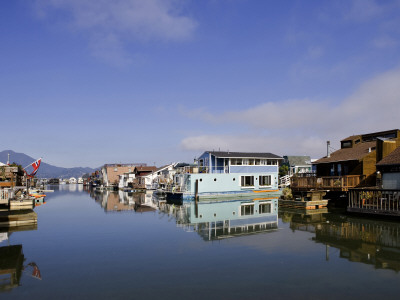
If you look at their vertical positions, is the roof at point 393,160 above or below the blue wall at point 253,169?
above

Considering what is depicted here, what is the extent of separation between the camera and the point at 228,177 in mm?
46312

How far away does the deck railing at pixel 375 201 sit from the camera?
24.5 meters

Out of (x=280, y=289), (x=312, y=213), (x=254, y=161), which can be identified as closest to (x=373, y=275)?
(x=280, y=289)

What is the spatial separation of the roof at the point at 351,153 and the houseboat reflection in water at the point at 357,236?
12362 millimetres

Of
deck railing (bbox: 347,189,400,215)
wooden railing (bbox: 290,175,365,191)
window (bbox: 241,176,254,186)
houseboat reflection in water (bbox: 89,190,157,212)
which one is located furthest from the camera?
window (bbox: 241,176,254,186)

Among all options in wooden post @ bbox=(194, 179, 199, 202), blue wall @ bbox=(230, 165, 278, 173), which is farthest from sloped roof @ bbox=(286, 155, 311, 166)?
wooden post @ bbox=(194, 179, 199, 202)

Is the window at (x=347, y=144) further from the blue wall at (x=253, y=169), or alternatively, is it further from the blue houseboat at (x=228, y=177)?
the blue wall at (x=253, y=169)

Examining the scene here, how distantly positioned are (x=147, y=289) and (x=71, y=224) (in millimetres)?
17306

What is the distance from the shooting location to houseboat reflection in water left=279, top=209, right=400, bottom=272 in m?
14.3

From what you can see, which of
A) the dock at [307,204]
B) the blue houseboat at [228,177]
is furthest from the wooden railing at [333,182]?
the blue houseboat at [228,177]

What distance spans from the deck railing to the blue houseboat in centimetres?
2002

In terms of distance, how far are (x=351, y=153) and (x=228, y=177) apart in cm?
1710

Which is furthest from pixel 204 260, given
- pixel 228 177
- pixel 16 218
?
pixel 228 177

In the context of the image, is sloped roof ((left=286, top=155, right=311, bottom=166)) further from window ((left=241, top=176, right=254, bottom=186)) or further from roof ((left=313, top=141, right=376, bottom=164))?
roof ((left=313, top=141, right=376, bottom=164))
